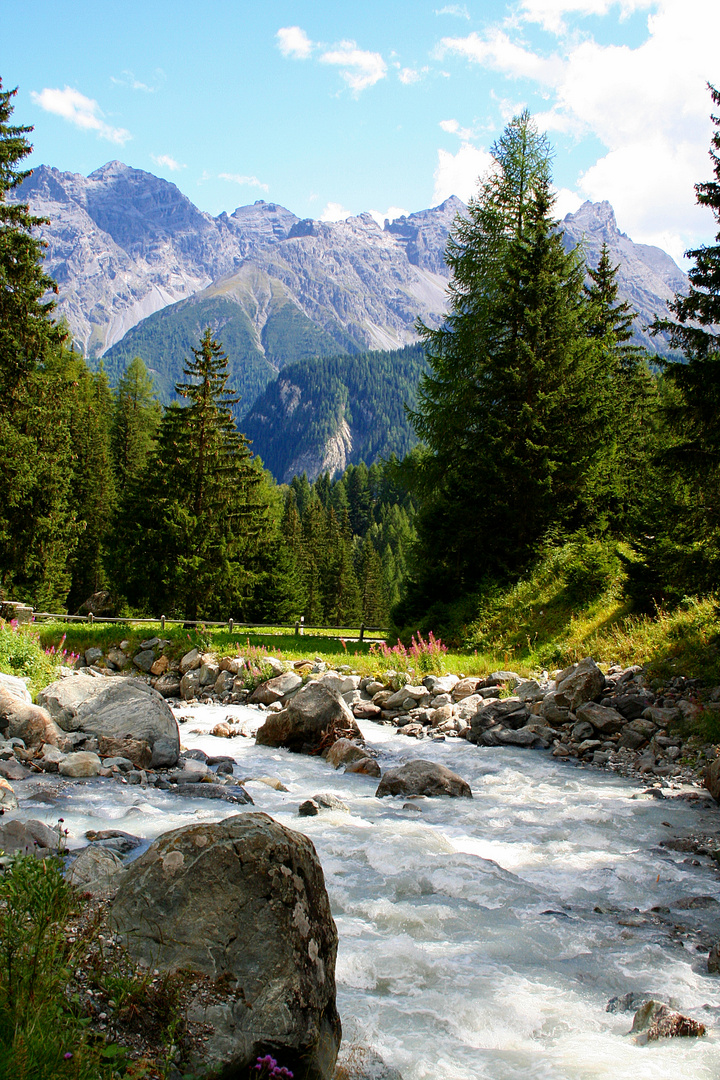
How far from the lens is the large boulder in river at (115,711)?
8977 mm

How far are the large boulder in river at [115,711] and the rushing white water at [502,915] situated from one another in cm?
123

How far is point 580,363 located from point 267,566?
24644mm

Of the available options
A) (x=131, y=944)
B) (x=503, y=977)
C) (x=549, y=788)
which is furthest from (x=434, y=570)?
(x=131, y=944)

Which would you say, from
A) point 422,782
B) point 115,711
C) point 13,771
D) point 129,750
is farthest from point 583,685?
point 13,771

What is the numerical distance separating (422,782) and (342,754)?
2.05 m

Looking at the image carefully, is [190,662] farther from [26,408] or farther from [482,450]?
[26,408]

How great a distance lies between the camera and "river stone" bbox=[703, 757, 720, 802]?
7797 millimetres

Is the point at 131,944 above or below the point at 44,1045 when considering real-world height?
below

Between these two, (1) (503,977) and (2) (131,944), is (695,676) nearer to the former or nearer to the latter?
(1) (503,977)

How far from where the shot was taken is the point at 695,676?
10930mm

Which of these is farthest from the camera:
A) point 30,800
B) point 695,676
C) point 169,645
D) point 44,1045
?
point 169,645

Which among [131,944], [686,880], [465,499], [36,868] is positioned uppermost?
[465,499]

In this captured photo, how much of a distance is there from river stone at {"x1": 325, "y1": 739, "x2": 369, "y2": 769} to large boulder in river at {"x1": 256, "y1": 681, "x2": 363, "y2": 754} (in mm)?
597

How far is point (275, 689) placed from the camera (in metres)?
14.9
